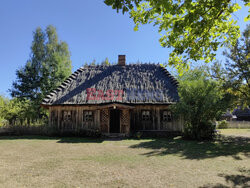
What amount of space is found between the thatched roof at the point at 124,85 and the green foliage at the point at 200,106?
2.40 m

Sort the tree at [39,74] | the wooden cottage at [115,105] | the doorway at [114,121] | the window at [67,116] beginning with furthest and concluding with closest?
the tree at [39,74]
the doorway at [114,121]
the window at [67,116]
the wooden cottage at [115,105]

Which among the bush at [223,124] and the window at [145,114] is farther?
the bush at [223,124]

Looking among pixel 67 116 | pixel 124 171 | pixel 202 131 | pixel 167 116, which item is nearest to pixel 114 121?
pixel 67 116

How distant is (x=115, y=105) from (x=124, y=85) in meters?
3.78

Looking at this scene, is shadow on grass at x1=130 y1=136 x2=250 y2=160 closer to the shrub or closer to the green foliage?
the shrub

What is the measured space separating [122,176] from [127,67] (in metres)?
16.2

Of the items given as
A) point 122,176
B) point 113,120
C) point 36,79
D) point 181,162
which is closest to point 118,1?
point 122,176

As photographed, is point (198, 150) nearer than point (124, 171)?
No

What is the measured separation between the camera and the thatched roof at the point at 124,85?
1524cm

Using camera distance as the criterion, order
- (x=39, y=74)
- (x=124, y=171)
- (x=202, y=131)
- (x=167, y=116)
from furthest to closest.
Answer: (x=39, y=74)
(x=167, y=116)
(x=202, y=131)
(x=124, y=171)

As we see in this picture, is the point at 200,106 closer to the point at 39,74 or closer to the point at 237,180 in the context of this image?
the point at 237,180

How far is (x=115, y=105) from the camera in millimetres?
13930

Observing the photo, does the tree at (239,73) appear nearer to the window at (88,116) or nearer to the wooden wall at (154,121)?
the wooden wall at (154,121)

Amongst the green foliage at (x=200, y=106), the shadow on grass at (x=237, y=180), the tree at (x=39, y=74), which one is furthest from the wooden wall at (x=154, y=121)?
the tree at (x=39, y=74)
